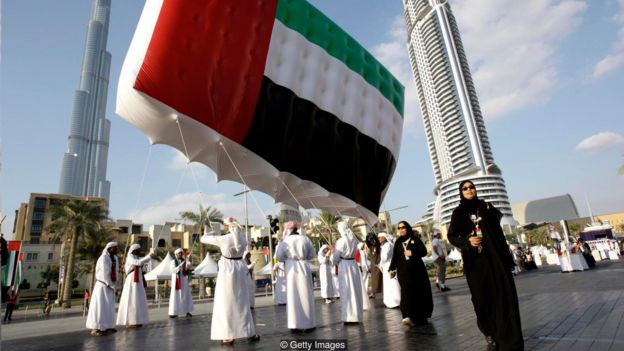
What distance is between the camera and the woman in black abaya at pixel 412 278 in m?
6.80

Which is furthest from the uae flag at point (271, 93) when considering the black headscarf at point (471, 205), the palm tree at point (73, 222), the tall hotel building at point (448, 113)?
the tall hotel building at point (448, 113)

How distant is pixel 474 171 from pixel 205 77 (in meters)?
138

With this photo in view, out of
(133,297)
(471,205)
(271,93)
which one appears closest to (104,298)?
(133,297)

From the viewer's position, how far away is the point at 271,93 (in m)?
11.1

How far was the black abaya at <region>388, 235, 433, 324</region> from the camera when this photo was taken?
6.81 meters

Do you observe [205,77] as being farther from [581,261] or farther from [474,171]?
[474,171]

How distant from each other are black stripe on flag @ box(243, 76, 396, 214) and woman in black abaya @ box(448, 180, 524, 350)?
280 inches

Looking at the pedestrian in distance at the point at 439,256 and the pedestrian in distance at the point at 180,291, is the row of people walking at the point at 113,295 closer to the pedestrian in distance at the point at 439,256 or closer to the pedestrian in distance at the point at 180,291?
the pedestrian in distance at the point at 180,291

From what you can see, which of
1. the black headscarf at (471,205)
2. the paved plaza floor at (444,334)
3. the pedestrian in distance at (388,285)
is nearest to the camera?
the paved plaza floor at (444,334)

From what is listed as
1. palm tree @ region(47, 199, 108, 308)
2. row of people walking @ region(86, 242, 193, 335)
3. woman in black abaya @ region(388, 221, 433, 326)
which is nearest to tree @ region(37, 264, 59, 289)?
palm tree @ region(47, 199, 108, 308)

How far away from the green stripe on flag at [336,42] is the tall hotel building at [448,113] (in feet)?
387

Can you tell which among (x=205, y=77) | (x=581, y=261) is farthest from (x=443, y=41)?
(x=205, y=77)

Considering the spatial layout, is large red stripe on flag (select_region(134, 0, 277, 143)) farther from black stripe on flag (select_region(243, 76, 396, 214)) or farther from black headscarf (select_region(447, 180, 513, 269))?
black headscarf (select_region(447, 180, 513, 269))

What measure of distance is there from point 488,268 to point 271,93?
27.3ft
